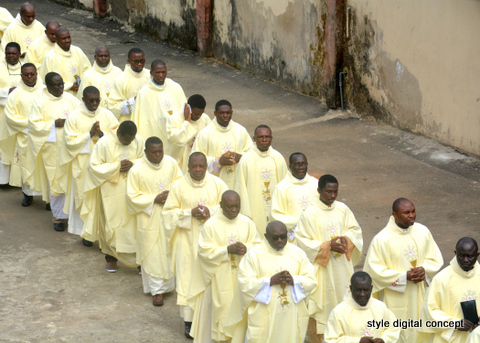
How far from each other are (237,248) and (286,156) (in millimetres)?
5733

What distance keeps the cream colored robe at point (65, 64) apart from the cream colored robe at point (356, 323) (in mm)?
7805

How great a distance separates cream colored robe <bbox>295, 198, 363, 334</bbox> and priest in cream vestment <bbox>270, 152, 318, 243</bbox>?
1.58ft

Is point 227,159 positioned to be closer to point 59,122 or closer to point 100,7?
point 59,122

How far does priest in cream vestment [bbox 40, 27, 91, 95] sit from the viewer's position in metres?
13.2

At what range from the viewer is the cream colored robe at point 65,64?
13.2 meters

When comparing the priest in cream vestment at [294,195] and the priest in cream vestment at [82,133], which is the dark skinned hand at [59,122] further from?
the priest in cream vestment at [294,195]

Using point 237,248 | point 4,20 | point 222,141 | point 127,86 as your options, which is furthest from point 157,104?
point 4,20

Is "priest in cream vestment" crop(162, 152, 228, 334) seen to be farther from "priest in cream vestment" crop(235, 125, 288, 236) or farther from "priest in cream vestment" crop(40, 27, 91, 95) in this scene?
"priest in cream vestment" crop(40, 27, 91, 95)

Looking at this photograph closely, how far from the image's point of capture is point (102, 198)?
400 inches

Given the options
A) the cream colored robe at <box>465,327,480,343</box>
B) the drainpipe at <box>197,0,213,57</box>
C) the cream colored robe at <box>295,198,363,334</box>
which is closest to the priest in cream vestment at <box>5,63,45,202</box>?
the cream colored robe at <box>295,198,363,334</box>

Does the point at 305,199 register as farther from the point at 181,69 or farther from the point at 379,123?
the point at 181,69

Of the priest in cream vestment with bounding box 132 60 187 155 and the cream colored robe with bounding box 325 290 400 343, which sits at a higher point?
the priest in cream vestment with bounding box 132 60 187 155

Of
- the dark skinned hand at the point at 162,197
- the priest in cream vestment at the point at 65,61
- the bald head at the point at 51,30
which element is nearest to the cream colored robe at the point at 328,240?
the dark skinned hand at the point at 162,197

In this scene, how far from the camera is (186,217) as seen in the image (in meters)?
8.58
